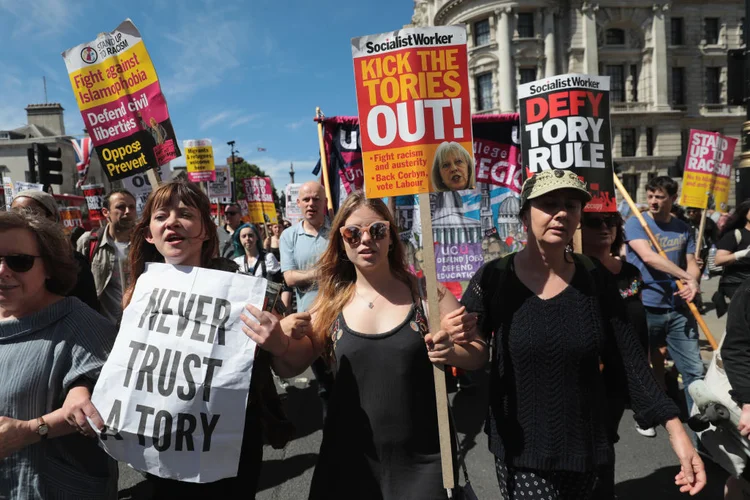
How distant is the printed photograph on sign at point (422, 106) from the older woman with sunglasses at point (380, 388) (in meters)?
0.32

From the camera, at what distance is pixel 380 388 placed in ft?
6.64

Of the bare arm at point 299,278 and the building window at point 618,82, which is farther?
the building window at point 618,82

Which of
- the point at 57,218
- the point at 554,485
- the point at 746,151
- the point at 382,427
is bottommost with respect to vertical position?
the point at 554,485

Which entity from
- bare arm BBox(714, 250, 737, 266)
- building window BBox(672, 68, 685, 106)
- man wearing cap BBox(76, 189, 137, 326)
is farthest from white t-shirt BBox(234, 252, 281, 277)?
building window BBox(672, 68, 685, 106)

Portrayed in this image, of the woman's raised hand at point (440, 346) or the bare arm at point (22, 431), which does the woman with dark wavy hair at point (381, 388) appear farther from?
the bare arm at point (22, 431)

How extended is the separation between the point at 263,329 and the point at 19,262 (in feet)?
3.31

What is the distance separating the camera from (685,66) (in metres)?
39.6

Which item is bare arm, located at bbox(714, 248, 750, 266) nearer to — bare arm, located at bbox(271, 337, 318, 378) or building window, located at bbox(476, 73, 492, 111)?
bare arm, located at bbox(271, 337, 318, 378)

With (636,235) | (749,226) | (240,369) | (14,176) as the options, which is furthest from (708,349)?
(14,176)

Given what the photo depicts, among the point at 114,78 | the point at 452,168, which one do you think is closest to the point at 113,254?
the point at 114,78

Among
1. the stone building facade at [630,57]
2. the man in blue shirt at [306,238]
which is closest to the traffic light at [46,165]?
the man in blue shirt at [306,238]

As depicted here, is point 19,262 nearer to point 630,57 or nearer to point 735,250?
point 735,250

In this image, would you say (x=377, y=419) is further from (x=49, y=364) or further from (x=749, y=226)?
(x=749, y=226)

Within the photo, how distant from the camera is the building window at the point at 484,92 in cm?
3781
